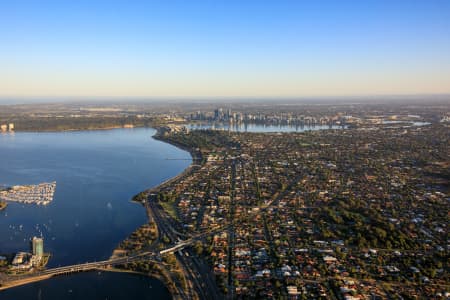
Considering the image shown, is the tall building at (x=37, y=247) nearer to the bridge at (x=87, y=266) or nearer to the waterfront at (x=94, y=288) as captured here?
the bridge at (x=87, y=266)

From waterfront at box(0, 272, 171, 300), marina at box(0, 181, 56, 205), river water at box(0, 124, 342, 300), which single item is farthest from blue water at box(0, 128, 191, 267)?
waterfront at box(0, 272, 171, 300)

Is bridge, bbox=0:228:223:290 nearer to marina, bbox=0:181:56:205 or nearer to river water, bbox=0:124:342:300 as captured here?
river water, bbox=0:124:342:300

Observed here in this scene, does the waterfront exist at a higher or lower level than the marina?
lower

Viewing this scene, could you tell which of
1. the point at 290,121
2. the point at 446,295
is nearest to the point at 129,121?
the point at 290,121

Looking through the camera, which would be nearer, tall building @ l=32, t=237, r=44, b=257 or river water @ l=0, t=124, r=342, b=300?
river water @ l=0, t=124, r=342, b=300

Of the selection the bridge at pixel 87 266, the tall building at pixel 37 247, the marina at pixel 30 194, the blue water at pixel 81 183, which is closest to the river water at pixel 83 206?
the blue water at pixel 81 183

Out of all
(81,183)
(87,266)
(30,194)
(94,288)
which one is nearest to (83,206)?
(30,194)

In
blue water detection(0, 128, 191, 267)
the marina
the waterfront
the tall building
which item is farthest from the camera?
the marina

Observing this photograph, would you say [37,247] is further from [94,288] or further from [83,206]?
[83,206]
